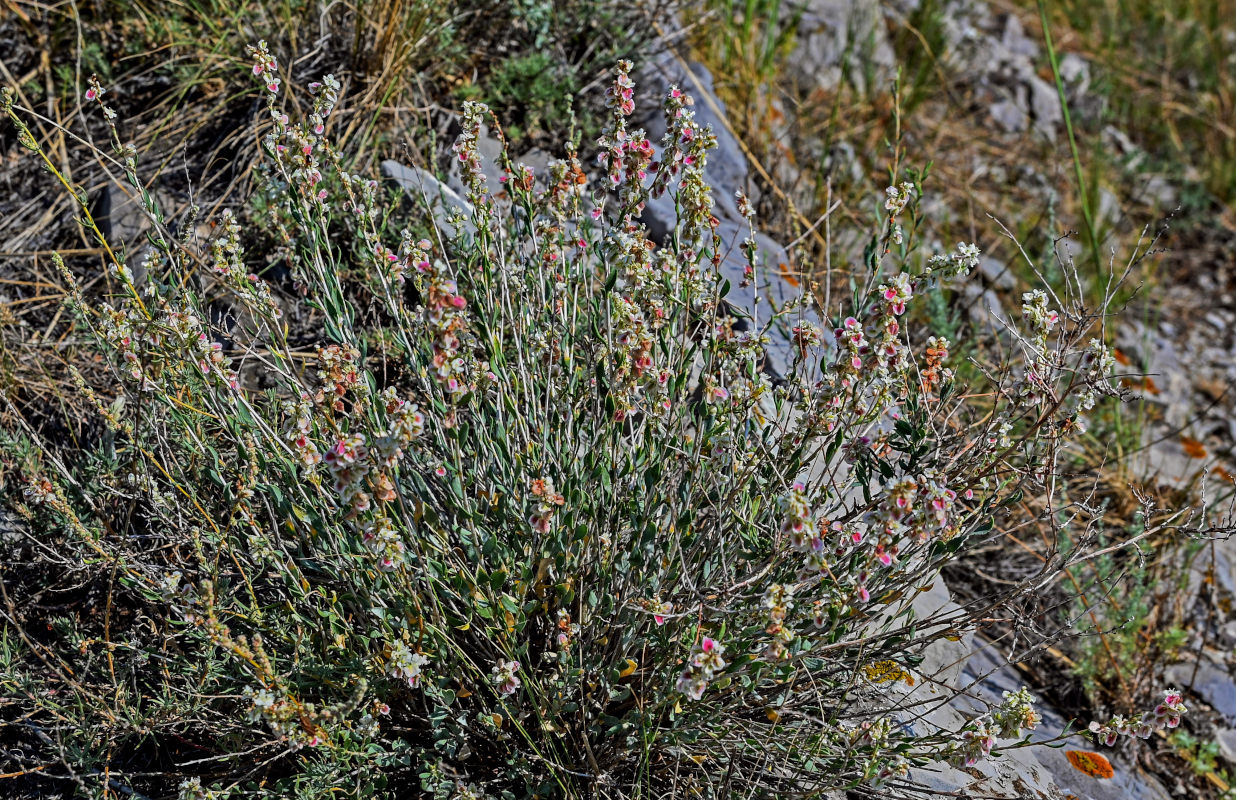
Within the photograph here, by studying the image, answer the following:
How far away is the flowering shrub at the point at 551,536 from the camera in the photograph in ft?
5.77

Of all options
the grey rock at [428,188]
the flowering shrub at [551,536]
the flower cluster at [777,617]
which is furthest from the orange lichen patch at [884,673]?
the grey rock at [428,188]

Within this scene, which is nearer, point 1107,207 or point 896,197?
point 896,197

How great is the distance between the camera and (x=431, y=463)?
2.32 m

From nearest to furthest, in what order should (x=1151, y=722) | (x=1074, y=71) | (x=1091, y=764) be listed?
(x=1151, y=722), (x=1091, y=764), (x=1074, y=71)

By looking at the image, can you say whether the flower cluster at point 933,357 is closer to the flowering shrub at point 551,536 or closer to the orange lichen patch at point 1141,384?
the flowering shrub at point 551,536

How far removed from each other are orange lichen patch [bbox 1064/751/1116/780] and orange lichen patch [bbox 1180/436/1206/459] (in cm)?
199

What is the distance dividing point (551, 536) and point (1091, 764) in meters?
1.67

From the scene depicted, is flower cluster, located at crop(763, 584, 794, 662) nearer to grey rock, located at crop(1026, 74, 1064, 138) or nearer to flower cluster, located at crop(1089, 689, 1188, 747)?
flower cluster, located at crop(1089, 689, 1188, 747)

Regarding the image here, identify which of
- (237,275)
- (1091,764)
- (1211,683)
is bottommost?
(1211,683)

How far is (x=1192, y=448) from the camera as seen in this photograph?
13.6ft

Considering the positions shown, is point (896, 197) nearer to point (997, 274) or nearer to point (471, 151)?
point (471, 151)

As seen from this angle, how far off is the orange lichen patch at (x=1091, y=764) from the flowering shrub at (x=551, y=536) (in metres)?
0.58

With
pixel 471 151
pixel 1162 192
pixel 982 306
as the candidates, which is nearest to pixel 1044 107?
pixel 1162 192

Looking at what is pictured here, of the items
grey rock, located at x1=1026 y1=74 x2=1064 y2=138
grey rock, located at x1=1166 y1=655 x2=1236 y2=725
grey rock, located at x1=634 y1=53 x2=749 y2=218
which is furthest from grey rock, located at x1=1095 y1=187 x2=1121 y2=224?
grey rock, located at x1=1166 y1=655 x2=1236 y2=725
